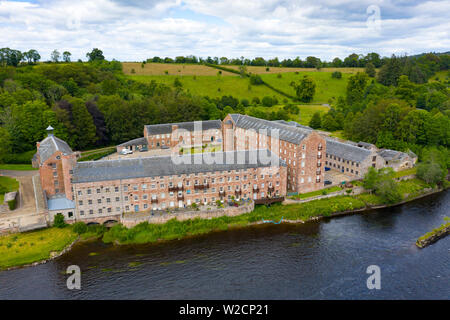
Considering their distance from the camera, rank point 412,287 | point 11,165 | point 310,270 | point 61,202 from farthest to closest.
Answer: point 11,165 → point 61,202 → point 310,270 → point 412,287

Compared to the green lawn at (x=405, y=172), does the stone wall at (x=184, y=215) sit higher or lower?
lower

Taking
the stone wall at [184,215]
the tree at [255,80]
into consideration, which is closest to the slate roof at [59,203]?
the stone wall at [184,215]

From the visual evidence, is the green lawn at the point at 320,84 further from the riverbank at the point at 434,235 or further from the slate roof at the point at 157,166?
the riverbank at the point at 434,235

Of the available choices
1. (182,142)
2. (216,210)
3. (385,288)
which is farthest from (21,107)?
(385,288)

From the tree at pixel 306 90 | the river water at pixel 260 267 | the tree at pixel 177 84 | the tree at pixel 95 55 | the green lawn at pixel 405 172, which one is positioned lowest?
the river water at pixel 260 267

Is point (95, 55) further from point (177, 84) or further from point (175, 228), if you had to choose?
point (175, 228)

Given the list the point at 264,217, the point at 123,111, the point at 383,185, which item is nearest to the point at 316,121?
the point at 383,185
